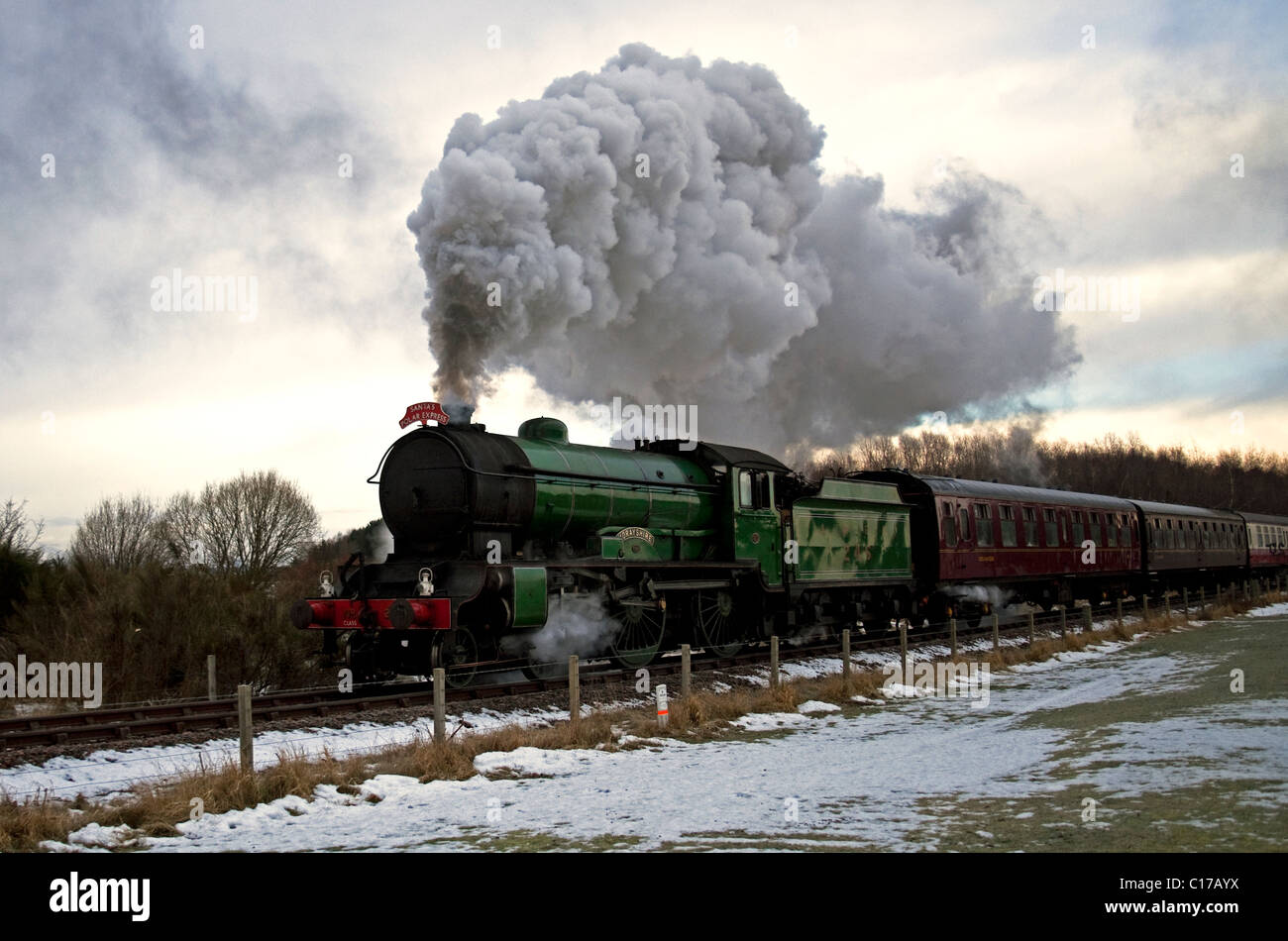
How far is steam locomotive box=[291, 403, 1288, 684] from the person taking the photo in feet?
43.7

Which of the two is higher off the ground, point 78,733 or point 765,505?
point 765,505

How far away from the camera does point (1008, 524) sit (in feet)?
82.5

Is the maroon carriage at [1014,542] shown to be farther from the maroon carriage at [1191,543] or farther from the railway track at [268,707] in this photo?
the railway track at [268,707]

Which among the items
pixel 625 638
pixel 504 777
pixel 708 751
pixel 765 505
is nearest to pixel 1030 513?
pixel 765 505

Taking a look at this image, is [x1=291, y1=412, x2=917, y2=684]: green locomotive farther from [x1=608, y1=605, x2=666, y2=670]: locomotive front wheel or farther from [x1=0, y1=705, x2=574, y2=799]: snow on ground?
[x1=0, y1=705, x2=574, y2=799]: snow on ground

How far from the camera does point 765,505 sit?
18.3 metres

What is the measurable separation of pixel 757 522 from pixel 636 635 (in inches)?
135

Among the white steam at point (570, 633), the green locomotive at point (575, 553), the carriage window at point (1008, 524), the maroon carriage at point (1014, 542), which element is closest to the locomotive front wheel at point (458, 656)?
the green locomotive at point (575, 553)

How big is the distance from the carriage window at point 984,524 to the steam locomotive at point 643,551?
0.05 metres

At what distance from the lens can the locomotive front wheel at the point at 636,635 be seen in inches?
602

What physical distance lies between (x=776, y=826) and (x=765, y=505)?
11811 millimetres
